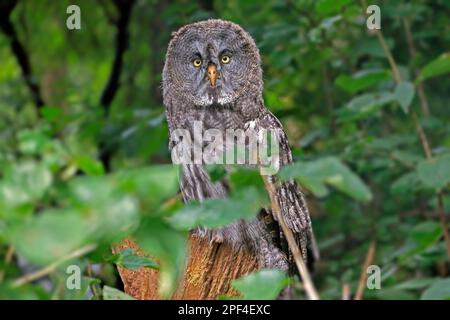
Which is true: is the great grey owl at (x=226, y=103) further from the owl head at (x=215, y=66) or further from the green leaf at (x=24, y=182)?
the green leaf at (x=24, y=182)

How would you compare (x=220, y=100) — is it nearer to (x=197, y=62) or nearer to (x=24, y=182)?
(x=197, y=62)

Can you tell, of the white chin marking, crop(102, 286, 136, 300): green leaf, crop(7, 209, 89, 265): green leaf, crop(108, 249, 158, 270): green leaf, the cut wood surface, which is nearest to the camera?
crop(7, 209, 89, 265): green leaf

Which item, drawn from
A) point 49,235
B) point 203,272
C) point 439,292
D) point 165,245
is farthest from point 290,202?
point 49,235

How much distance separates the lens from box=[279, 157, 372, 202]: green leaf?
913mm

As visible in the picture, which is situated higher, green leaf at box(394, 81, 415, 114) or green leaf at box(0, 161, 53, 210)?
green leaf at box(394, 81, 415, 114)

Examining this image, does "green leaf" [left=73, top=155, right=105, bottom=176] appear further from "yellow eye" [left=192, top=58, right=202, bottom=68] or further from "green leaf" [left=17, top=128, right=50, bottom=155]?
"yellow eye" [left=192, top=58, right=202, bottom=68]

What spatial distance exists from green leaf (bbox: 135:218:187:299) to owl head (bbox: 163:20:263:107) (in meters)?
2.50

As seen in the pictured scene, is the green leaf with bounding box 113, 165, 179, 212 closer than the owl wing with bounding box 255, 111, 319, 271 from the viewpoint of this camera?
Yes

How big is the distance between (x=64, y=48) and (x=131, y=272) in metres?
4.06

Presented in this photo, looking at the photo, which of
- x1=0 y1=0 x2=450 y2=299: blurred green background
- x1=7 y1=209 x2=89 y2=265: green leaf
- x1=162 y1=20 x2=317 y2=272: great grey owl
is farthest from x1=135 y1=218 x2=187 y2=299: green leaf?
x1=162 y1=20 x2=317 y2=272: great grey owl

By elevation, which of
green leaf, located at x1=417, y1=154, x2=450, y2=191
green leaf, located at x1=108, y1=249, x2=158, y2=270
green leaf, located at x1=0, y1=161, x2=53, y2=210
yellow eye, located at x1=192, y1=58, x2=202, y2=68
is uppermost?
yellow eye, located at x1=192, y1=58, x2=202, y2=68

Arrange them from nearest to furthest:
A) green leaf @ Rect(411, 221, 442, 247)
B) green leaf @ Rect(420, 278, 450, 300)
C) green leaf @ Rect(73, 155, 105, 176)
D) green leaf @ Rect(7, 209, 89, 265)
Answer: green leaf @ Rect(7, 209, 89, 265), green leaf @ Rect(73, 155, 105, 176), green leaf @ Rect(420, 278, 450, 300), green leaf @ Rect(411, 221, 442, 247)

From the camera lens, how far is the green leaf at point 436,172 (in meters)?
2.70

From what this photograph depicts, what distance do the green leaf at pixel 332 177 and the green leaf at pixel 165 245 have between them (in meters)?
0.17
